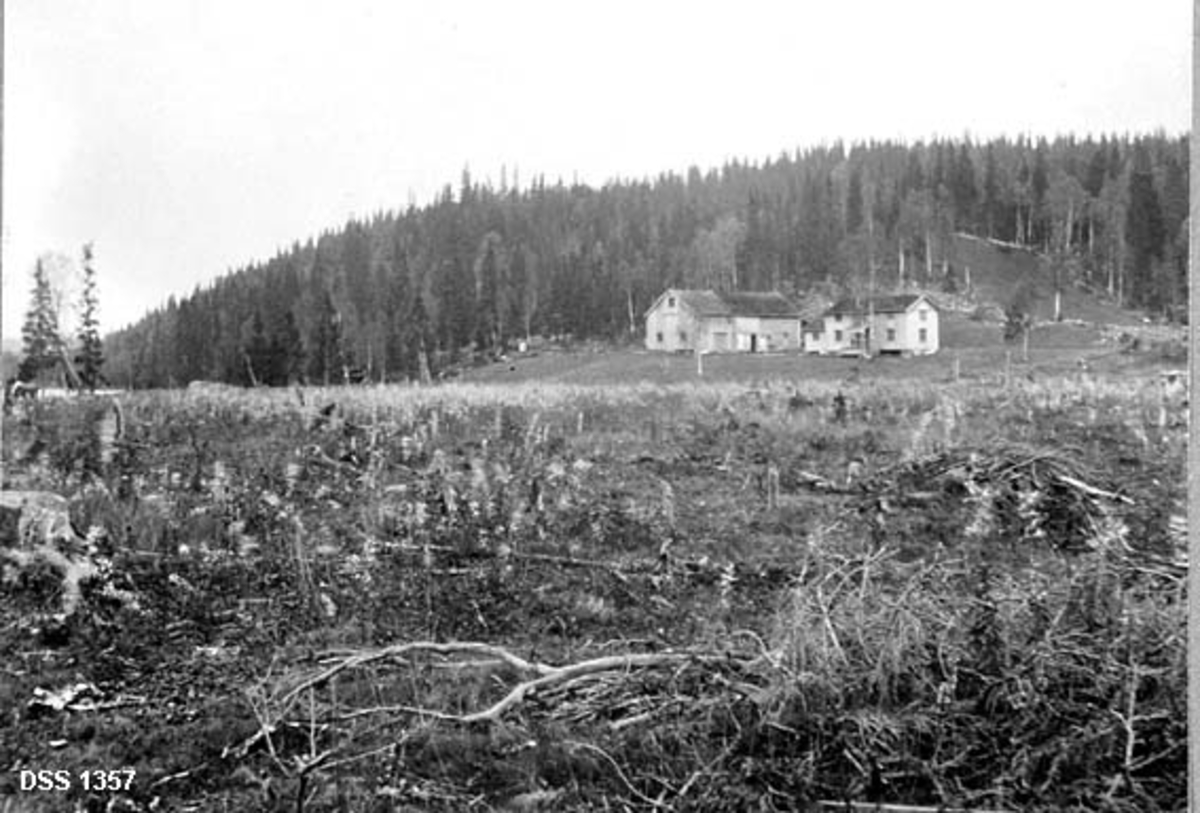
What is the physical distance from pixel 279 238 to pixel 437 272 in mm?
577

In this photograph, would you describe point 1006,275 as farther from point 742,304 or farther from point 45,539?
point 45,539

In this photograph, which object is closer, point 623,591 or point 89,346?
point 623,591

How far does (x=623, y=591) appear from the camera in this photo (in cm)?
293

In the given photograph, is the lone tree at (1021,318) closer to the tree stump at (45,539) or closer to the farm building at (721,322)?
the farm building at (721,322)

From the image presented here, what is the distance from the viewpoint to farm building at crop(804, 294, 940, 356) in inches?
117

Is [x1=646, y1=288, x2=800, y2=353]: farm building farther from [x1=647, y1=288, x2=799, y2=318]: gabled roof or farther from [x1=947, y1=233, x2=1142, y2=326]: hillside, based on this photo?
[x1=947, y1=233, x2=1142, y2=326]: hillside

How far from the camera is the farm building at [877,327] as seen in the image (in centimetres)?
297

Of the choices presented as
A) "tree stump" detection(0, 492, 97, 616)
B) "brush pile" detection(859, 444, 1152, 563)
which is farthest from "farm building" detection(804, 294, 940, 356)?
"tree stump" detection(0, 492, 97, 616)

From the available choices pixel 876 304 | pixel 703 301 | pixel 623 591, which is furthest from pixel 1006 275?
pixel 623 591

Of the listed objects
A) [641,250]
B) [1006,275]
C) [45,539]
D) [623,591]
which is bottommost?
[623,591]

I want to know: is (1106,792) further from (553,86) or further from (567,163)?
(553,86)

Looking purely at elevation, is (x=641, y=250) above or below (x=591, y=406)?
above

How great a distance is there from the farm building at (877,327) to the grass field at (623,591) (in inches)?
2.3

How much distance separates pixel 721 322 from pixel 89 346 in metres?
2.17
